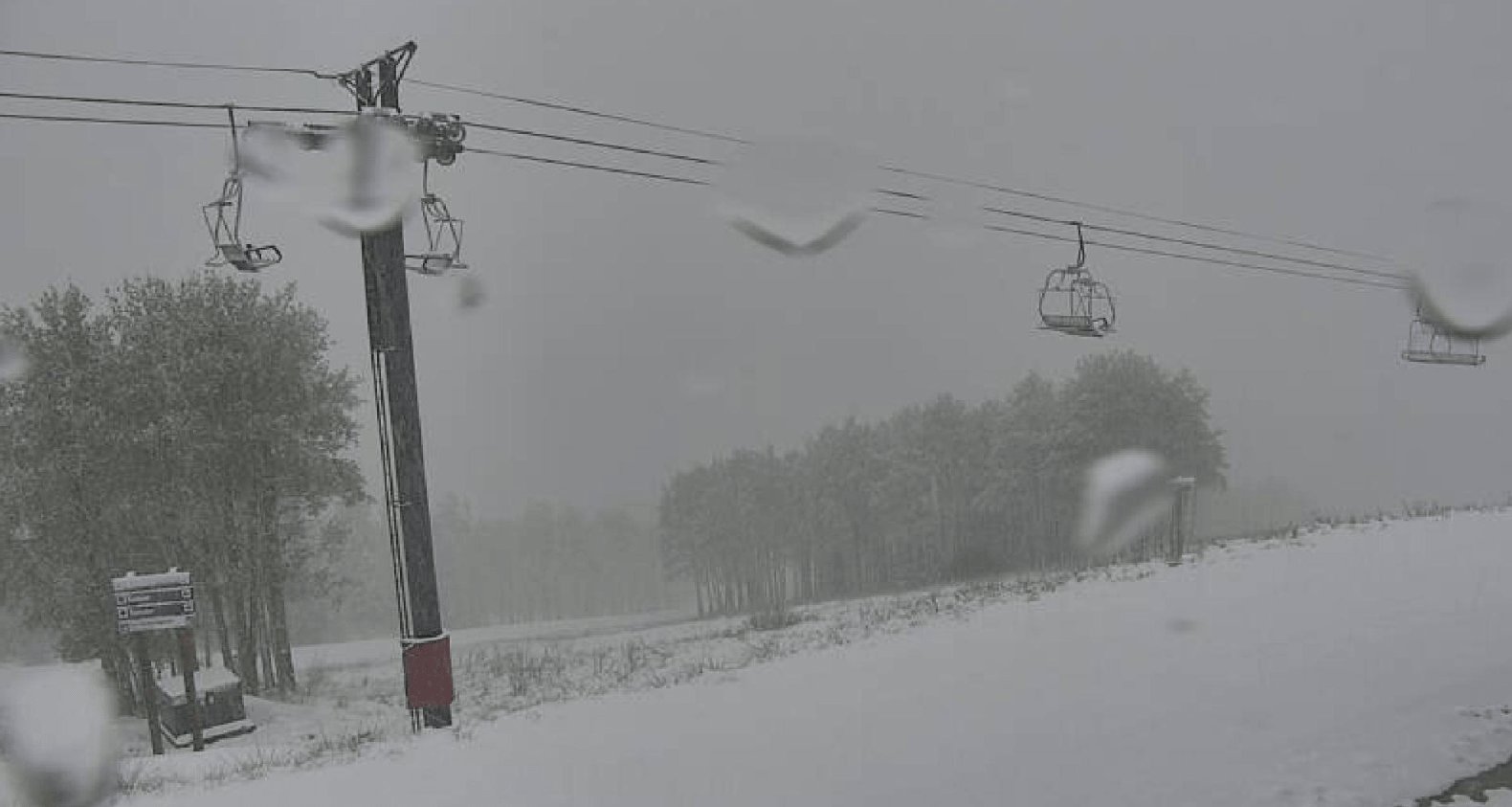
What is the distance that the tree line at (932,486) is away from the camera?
52938mm

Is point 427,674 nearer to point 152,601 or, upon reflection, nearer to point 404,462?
point 404,462

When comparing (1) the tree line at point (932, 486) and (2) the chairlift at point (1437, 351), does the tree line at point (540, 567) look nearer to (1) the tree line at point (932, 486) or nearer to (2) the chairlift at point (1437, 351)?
(1) the tree line at point (932, 486)

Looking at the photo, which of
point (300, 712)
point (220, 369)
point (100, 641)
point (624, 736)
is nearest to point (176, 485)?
point (220, 369)

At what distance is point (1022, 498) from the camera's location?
63.9m

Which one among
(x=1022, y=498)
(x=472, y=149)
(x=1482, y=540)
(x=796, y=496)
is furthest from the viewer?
(x=796, y=496)

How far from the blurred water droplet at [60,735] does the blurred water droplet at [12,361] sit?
841cm

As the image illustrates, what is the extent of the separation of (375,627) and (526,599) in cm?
2394

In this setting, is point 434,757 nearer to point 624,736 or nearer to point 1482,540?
point 624,736

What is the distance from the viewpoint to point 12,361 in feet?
76.2

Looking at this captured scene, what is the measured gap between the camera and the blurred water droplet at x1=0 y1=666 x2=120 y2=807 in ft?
33.4

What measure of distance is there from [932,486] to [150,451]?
5759 centimetres

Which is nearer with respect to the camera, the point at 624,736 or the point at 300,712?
the point at 624,736

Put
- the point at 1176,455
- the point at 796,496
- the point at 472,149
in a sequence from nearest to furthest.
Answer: the point at 472,149 < the point at 1176,455 < the point at 796,496

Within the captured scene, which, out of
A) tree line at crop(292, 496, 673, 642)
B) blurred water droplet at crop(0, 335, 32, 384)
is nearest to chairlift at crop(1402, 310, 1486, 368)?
blurred water droplet at crop(0, 335, 32, 384)
